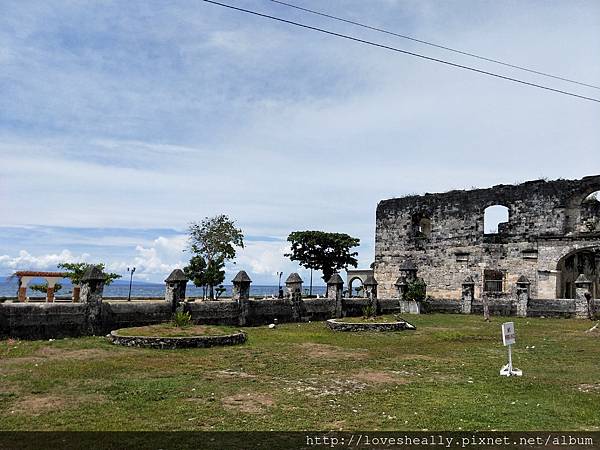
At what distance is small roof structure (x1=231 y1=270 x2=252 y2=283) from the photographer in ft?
66.8

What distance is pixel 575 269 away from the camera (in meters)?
32.7

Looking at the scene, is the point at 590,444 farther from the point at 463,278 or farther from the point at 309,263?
the point at 309,263

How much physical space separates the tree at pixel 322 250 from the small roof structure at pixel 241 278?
27.5 m

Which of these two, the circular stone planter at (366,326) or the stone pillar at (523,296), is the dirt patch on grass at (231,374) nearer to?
the circular stone planter at (366,326)

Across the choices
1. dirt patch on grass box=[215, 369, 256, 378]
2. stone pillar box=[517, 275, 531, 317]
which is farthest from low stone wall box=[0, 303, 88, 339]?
stone pillar box=[517, 275, 531, 317]

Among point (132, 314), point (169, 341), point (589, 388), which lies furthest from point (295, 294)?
point (589, 388)

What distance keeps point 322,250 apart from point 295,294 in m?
26.0

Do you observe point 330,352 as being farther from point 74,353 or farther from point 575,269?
point 575,269

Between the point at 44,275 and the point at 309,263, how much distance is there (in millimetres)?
23447

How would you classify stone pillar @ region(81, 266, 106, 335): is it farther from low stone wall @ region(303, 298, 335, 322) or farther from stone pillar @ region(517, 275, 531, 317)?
stone pillar @ region(517, 275, 531, 317)

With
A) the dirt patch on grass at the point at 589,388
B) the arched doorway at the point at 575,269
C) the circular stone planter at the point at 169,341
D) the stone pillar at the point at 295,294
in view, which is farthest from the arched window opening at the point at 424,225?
the dirt patch on grass at the point at 589,388

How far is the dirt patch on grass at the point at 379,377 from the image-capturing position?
9.72 m

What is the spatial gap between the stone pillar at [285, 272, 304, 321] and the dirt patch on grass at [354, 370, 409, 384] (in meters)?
11.8

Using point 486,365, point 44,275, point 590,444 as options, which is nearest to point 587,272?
point 486,365
